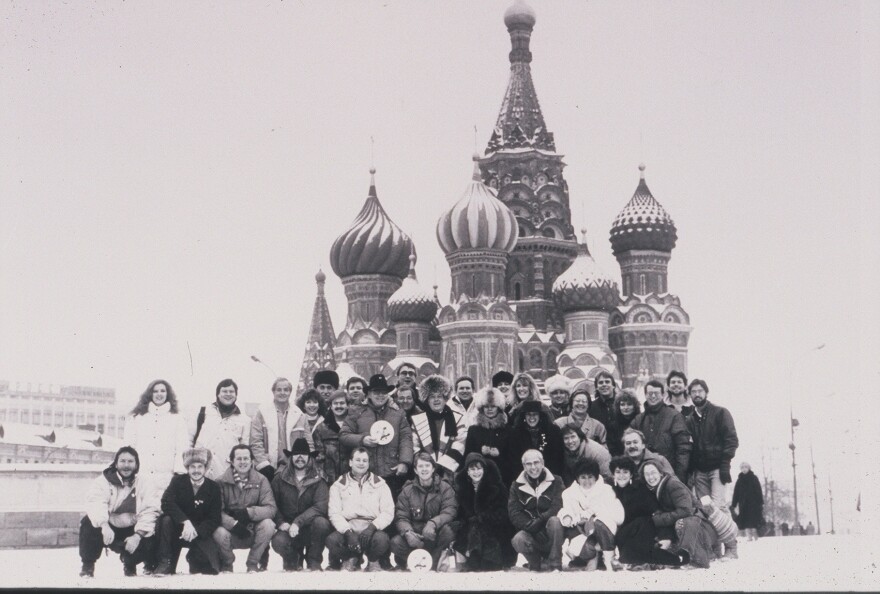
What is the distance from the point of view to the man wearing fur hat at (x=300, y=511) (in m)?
7.62

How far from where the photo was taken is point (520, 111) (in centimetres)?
3772

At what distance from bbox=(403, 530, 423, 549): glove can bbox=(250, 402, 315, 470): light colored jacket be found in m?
0.93

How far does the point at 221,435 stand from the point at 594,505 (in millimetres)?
2415

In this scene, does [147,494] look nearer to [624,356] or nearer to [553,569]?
[553,569]

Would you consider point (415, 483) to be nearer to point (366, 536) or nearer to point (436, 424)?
point (366, 536)

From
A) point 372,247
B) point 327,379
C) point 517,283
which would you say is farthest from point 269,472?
point 372,247

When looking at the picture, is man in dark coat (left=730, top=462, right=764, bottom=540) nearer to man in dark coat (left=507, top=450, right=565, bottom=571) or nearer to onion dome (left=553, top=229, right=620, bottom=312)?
man in dark coat (left=507, top=450, right=565, bottom=571)

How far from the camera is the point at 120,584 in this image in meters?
7.10

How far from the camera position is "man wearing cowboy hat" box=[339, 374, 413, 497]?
7.89 m

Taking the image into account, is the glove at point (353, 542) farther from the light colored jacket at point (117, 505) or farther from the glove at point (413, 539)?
the light colored jacket at point (117, 505)

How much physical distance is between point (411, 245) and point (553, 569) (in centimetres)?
3167

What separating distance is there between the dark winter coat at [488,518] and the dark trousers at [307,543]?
863 millimetres

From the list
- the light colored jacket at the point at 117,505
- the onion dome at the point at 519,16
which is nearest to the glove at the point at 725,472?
the light colored jacket at the point at 117,505

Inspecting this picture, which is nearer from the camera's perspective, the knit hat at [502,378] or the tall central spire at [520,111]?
the knit hat at [502,378]
